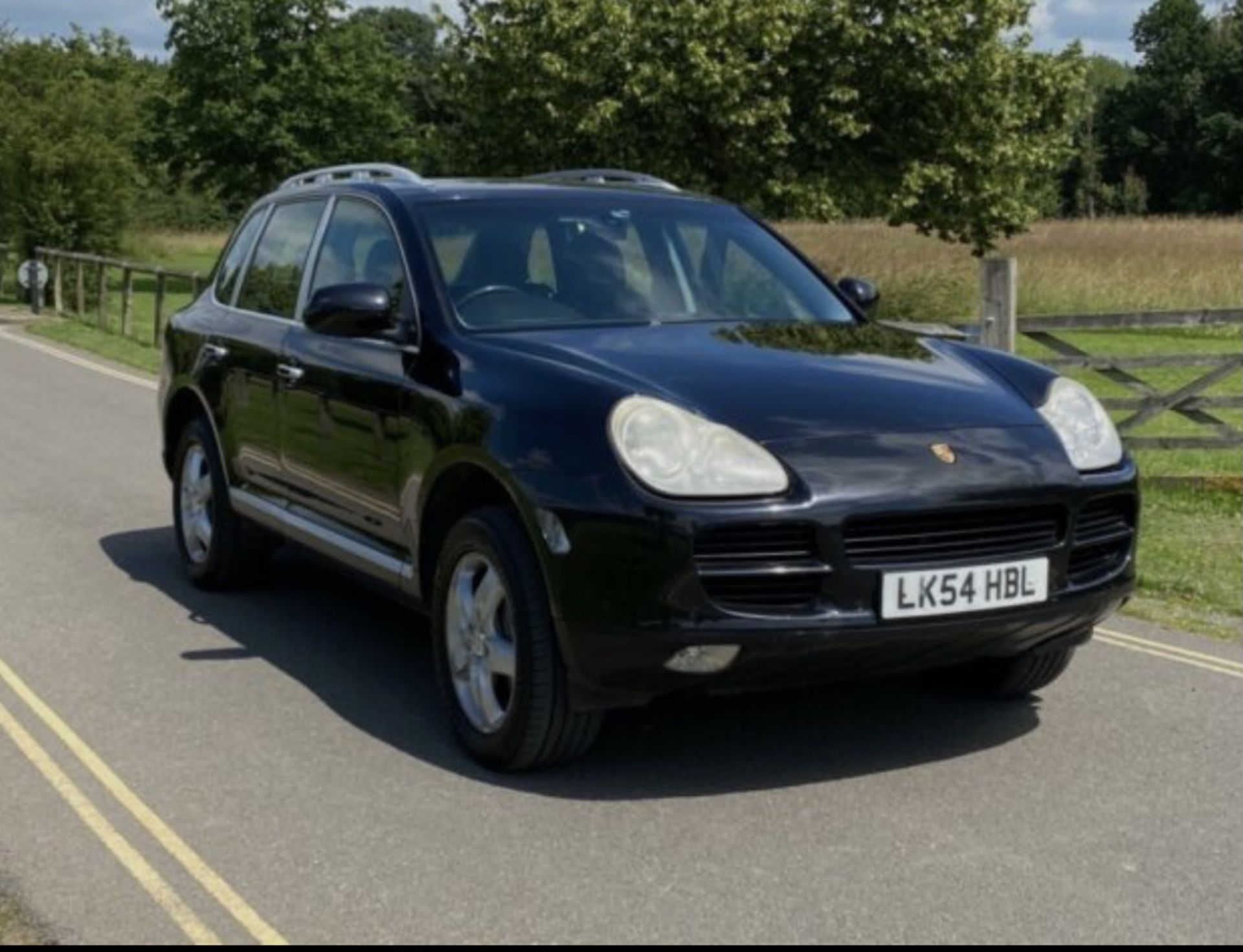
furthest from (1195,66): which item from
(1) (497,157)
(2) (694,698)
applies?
(2) (694,698)

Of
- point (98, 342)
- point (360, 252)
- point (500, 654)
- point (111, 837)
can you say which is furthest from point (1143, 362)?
point (98, 342)

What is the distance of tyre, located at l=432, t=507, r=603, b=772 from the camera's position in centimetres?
470

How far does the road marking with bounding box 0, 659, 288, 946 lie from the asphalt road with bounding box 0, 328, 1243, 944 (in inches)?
0.4

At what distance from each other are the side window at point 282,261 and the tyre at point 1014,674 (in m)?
2.92

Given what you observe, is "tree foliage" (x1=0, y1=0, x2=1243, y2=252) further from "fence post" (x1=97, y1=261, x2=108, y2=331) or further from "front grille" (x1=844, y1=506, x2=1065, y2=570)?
"front grille" (x1=844, y1=506, x2=1065, y2=570)

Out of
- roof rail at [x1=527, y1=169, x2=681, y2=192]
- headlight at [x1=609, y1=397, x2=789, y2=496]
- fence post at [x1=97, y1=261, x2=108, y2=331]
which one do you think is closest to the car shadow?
headlight at [x1=609, y1=397, x2=789, y2=496]

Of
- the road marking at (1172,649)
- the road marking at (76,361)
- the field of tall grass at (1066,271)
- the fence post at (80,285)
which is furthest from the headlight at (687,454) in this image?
the fence post at (80,285)

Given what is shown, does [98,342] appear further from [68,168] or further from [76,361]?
[68,168]

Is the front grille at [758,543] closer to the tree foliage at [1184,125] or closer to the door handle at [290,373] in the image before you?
the door handle at [290,373]

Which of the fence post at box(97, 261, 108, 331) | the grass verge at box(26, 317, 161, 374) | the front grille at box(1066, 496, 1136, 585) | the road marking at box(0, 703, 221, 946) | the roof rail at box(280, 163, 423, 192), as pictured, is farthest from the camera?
the fence post at box(97, 261, 108, 331)

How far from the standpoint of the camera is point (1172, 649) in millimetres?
6496

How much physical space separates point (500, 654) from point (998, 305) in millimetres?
7358

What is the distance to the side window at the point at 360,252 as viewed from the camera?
19.2 ft

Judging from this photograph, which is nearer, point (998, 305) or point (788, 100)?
point (998, 305)
